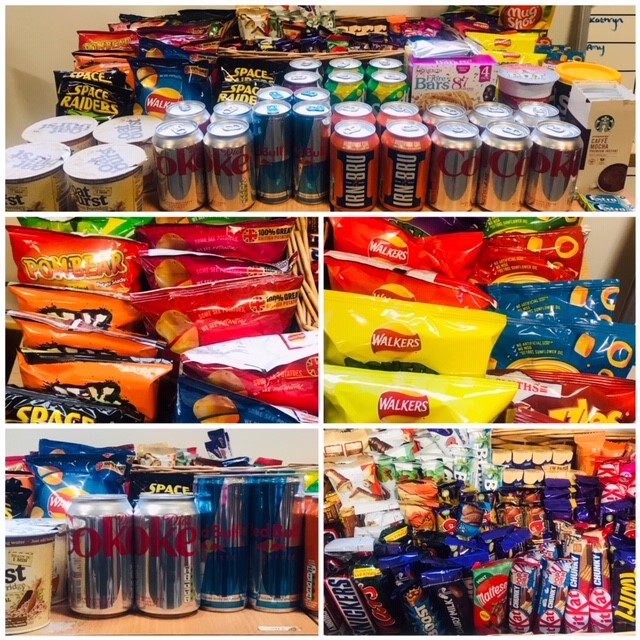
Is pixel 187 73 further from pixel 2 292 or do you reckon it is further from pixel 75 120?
pixel 2 292

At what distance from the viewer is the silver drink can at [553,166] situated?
4.97 feet

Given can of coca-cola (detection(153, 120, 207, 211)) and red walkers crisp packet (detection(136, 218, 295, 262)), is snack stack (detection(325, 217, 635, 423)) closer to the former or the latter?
red walkers crisp packet (detection(136, 218, 295, 262))

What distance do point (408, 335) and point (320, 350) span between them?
0.24m

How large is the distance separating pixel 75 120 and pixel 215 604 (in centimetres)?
116

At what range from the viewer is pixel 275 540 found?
131 cm

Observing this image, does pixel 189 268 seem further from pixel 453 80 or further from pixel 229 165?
pixel 453 80

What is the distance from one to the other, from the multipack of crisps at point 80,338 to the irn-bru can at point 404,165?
565mm

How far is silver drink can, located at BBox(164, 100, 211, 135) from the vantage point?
1.60 meters

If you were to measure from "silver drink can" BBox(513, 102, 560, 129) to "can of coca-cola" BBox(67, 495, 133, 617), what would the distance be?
3.65 feet

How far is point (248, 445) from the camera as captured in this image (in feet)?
6.48

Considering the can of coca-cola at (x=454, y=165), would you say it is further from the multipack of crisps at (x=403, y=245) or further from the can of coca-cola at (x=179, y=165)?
the can of coca-cola at (x=179, y=165)

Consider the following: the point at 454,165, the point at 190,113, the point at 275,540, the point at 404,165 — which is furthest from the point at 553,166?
the point at 275,540

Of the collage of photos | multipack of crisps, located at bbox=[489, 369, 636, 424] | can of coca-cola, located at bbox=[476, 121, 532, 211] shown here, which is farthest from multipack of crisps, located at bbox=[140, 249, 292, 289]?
multipack of crisps, located at bbox=[489, 369, 636, 424]

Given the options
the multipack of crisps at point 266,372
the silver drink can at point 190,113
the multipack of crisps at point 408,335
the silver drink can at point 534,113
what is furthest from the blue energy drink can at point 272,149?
the silver drink can at point 534,113
